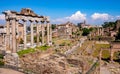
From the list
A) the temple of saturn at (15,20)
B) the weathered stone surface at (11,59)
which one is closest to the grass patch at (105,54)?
the temple of saturn at (15,20)

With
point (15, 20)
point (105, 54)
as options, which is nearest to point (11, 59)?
point (15, 20)

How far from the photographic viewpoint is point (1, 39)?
44094 millimetres

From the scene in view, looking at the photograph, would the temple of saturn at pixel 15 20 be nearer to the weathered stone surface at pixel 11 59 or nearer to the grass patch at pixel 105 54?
the weathered stone surface at pixel 11 59

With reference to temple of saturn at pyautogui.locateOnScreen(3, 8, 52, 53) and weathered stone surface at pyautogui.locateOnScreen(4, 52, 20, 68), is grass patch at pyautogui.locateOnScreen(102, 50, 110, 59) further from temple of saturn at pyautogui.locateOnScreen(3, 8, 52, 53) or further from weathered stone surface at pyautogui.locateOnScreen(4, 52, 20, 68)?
weathered stone surface at pyautogui.locateOnScreen(4, 52, 20, 68)

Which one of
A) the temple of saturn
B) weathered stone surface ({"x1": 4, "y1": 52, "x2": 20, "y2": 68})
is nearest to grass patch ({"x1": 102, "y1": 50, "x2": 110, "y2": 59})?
the temple of saturn

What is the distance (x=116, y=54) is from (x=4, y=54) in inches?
917

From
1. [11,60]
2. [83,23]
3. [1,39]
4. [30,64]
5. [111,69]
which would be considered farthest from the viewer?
[83,23]

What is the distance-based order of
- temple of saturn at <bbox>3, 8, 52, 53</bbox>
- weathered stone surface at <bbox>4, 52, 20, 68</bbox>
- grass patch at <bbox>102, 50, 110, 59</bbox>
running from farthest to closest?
grass patch at <bbox>102, 50, 110, 59</bbox> < temple of saturn at <bbox>3, 8, 52, 53</bbox> < weathered stone surface at <bbox>4, 52, 20, 68</bbox>

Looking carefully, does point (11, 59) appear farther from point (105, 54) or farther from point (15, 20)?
point (105, 54)

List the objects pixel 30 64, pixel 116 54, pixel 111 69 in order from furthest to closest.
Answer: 1. pixel 116 54
2. pixel 111 69
3. pixel 30 64

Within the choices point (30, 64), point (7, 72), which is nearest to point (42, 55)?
point (30, 64)

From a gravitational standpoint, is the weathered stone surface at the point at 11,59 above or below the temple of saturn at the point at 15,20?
below

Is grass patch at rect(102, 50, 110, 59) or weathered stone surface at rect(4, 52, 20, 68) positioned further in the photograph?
grass patch at rect(102, 50, 110, 59)

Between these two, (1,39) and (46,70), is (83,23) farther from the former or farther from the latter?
(46,70)
